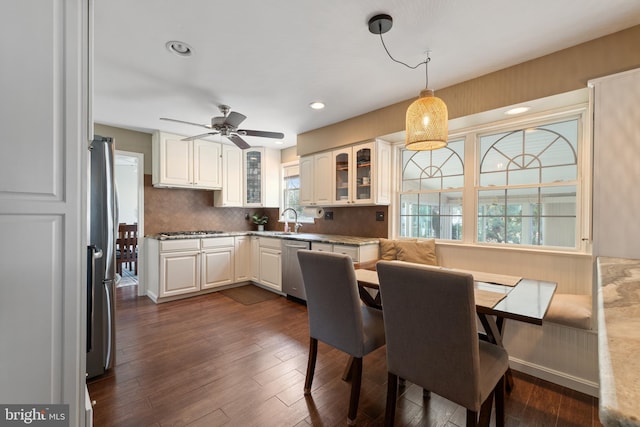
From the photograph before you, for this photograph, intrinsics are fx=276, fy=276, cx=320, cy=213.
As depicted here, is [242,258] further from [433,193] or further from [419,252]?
[433,193]

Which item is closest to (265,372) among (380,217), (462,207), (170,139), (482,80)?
(380,217)

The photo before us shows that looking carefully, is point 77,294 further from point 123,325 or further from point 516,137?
point 516,137

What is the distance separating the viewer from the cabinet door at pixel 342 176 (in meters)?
3.65

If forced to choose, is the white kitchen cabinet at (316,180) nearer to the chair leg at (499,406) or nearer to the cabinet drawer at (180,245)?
the cabinet drawer at (180,245)

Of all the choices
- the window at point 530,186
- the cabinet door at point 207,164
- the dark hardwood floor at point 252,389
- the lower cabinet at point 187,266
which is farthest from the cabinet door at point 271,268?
the window at point 530,186

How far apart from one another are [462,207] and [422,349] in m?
A: 2.05

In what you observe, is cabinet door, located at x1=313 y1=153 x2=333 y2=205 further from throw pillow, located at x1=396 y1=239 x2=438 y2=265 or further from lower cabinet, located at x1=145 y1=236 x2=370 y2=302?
throw pillow, located at x1=396 y1=239 x2=438 y2=265

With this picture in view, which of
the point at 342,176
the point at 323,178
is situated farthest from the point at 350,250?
the point at 323,178

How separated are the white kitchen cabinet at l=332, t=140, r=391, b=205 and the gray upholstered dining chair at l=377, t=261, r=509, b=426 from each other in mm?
2112

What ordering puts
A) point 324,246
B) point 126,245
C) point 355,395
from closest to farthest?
point 355,395, point 324,246, point 126,245

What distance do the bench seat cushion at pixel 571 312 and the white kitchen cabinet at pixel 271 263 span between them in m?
3.03

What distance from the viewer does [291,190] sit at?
16.6 ft

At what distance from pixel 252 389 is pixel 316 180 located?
276 cm

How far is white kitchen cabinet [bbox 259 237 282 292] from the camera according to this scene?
159 inches
